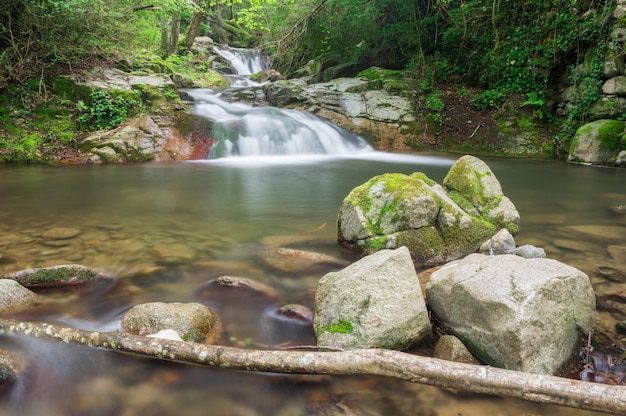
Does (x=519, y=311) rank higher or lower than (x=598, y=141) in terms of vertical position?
lower

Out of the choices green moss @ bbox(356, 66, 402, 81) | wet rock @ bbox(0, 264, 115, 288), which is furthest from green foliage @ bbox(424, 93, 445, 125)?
wet rock @ bbox(0, 264, 115, 288)

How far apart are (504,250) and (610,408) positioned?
2331mm

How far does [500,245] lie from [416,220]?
833mm

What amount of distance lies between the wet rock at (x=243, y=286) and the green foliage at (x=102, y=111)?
33.6ft

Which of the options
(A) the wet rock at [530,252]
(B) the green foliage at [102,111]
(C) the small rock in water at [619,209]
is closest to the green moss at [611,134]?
(C) the small rock in water at [619,209]

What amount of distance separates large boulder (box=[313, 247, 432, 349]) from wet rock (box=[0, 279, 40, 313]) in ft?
7.45

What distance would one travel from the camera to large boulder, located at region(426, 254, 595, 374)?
7.54ft

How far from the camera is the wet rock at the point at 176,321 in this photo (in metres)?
2.78

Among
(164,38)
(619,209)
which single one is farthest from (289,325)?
(164,38)

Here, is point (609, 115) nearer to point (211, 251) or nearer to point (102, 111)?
point (211, 251)

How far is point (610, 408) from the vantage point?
63.9 inches

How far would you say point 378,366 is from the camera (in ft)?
6.54

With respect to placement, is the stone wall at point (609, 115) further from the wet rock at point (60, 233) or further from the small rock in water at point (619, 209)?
the wet rock at point (60, 233)

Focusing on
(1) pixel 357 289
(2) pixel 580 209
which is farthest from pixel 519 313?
(2) pixel 580 209
